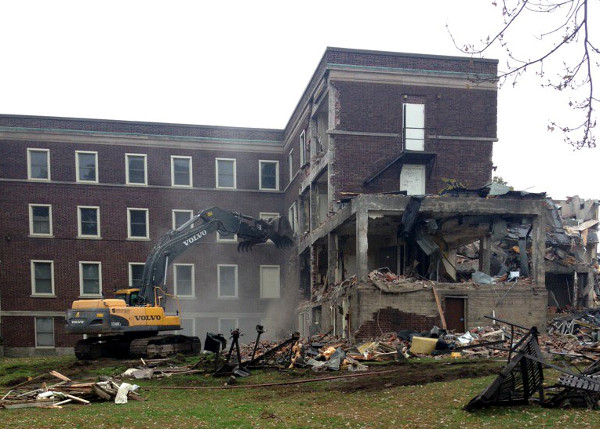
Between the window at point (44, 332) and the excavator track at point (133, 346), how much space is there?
51.3 ft

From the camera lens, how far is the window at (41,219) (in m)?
38.4

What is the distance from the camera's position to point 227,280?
4006 cm

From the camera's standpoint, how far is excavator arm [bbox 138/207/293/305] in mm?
23594

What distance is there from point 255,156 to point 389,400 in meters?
30.4

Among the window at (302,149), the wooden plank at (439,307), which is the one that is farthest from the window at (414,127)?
the wooden plank at (439,307)

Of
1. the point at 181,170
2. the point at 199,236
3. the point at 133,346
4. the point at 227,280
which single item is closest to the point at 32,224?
the point at 181,170

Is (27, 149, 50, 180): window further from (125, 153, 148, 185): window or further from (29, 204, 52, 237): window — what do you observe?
(125, 153, 148, 185): window

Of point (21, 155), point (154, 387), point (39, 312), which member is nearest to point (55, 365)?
point (154, 387)

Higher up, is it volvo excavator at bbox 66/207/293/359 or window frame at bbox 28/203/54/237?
window frame at bbox 28/203/54/237

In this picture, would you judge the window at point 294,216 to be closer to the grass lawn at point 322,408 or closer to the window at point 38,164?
the window at point 38,164

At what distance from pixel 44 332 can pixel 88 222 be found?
7.01m

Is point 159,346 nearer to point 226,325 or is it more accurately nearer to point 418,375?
point 418,375

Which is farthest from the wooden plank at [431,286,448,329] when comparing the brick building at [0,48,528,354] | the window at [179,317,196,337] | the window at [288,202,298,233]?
the window at [179,317,196,337]

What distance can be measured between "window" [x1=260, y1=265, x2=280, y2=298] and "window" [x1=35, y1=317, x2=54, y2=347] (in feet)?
41.9
